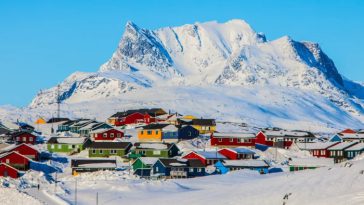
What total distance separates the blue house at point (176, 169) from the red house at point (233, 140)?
2247cm

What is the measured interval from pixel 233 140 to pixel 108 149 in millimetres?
18235

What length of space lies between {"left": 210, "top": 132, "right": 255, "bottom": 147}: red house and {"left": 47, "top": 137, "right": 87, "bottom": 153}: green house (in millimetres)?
16815

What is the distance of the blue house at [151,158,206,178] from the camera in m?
79.8

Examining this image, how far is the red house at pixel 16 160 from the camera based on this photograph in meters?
81.6

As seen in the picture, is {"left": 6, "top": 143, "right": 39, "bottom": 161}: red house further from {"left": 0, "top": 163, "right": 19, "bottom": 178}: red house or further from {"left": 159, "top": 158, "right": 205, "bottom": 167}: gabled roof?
{"left": 159, "top": 158, "right": 205, "bottom": 167}: gabled roof

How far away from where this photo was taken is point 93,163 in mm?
81250

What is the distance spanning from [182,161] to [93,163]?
8.78 metres

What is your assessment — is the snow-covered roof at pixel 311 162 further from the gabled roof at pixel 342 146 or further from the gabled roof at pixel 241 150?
the gabled roof at pixel 342 146

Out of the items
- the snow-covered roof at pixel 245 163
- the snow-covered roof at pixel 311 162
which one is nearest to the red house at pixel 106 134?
the snow-covered roof at pixel 245 163

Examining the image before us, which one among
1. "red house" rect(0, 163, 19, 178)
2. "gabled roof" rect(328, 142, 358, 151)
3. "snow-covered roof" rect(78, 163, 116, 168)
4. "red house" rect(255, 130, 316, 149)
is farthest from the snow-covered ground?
"red house" rect(255, 130, 316, 149)

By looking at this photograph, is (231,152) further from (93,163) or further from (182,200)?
(182,200)

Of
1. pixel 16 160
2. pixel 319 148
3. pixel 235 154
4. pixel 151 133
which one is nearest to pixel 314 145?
pixel 319 148

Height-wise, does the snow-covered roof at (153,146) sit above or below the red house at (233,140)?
below

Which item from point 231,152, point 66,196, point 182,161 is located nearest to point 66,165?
point 182,161
